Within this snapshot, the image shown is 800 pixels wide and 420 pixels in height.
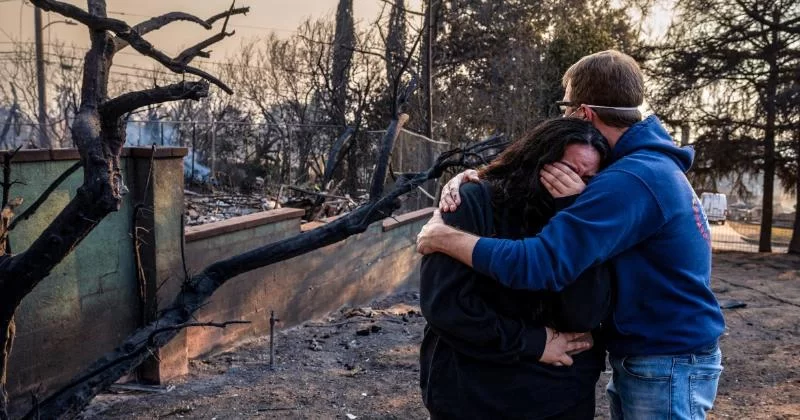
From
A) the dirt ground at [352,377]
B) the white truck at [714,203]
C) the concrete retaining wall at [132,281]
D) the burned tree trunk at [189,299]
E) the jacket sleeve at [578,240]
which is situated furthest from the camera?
the white truck at [714,203]

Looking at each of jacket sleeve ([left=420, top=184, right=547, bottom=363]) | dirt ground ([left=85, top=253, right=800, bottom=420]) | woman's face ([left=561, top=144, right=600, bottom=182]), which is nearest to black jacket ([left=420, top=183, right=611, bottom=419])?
jacket sleeve ([left=420, top=184, right=547, bottom=363])

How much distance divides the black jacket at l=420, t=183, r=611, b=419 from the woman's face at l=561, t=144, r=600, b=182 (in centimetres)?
14

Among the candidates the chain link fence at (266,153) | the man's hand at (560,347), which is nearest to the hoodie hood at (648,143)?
the man's hand at (560,347)

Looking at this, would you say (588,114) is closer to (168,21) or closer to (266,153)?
(168,21)

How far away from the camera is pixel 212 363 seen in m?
5.80

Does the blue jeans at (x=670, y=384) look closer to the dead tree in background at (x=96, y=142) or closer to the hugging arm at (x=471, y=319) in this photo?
the hugging arm at (x=471, y=319)

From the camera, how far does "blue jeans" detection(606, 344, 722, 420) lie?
2189 mm

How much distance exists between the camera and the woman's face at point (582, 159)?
2.12 metres

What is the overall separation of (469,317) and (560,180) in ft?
1.58

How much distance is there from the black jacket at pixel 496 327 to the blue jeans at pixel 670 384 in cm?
19

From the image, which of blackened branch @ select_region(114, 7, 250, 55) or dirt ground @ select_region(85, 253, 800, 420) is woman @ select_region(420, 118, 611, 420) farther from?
dirt ground @ select_region(85, 253, 800, 420)

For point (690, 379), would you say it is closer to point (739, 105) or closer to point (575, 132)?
point (575, 132)

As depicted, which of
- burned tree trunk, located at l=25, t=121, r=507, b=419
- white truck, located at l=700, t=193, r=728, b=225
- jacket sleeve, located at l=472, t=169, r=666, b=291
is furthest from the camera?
white truck, located at l=700, t=193, r=728, b=225

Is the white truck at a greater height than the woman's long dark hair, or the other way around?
the woman's long dark hair
